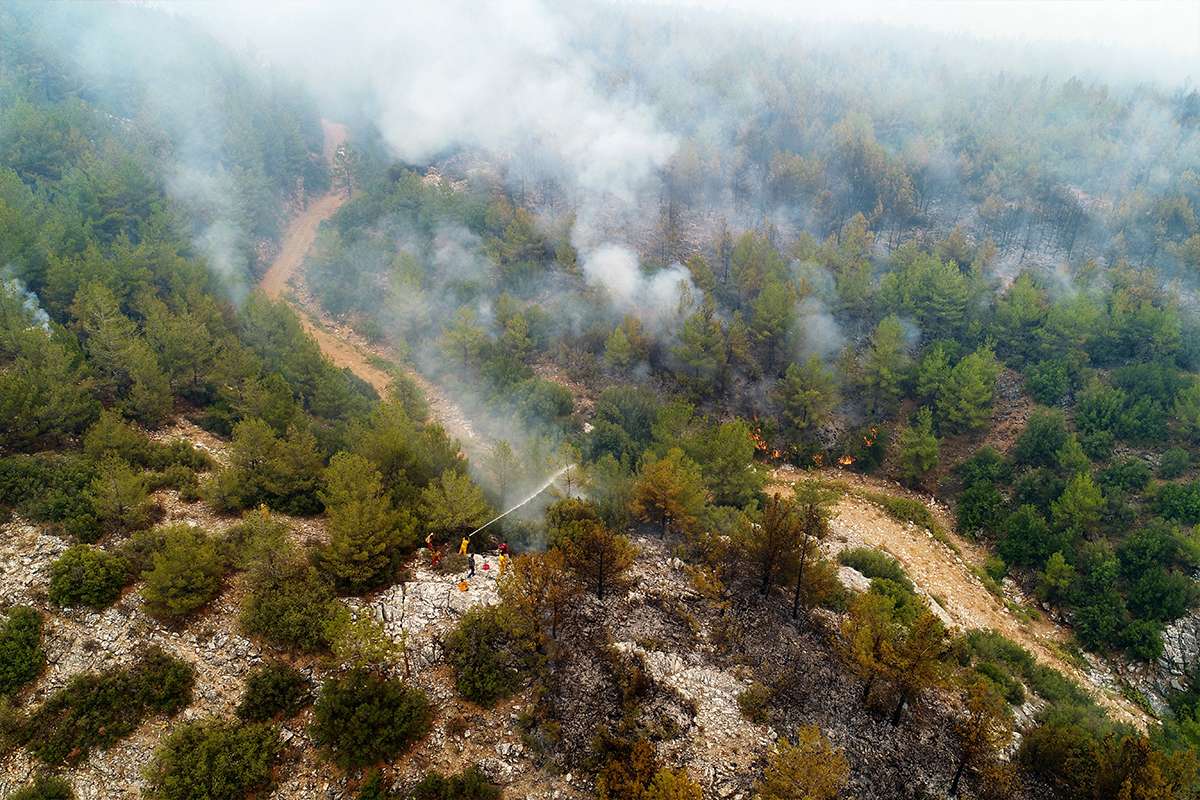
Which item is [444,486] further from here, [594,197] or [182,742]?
[594,197]

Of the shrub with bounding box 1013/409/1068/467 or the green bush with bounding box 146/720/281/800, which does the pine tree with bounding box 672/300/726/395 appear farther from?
the green bush with bounding box 146/720/281/800

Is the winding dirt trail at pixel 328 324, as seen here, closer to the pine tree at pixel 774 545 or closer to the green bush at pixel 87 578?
the green bush at pixel 87 578

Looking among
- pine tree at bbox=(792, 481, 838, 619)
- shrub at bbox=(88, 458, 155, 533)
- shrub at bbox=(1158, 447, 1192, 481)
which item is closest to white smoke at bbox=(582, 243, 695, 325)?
pine tree at bbox=(792, 481, 838, 619)

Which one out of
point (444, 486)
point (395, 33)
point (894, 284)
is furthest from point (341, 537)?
point (395, 33)

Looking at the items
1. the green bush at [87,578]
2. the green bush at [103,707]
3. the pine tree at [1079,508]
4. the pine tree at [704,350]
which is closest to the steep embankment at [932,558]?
the pine tree at [1079,508]

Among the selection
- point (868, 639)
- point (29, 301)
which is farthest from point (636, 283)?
point (29, 301)

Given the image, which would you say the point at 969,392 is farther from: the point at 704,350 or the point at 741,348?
the point at 704,350
